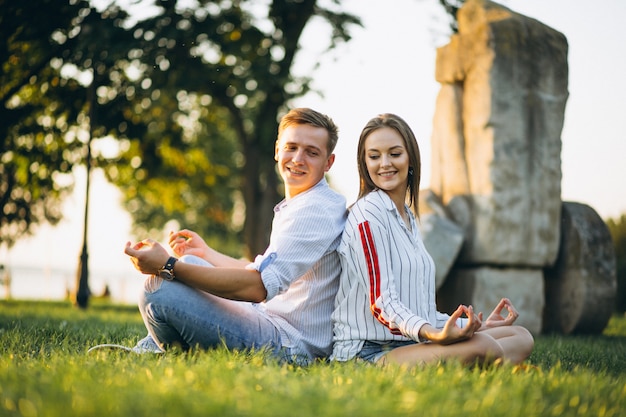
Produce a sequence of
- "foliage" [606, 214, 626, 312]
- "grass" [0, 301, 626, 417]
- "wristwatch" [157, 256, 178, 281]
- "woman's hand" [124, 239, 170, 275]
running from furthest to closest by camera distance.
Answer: "foliage" [606, 214, 626, 312] → "wristwatch" [157, 256, 178, 281] → "woman's hand" [124, 239, 170, 275] → "grass" [0, 301, 626, 417]

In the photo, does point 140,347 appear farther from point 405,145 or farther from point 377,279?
point 405,145

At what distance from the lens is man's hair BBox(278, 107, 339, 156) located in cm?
396

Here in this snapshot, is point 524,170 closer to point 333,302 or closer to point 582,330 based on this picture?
point 582,330

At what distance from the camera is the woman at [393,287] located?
3549mm

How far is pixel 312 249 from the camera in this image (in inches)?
145

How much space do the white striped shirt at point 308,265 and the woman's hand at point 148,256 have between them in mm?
503

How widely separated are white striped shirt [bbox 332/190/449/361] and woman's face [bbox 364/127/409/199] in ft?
0.35

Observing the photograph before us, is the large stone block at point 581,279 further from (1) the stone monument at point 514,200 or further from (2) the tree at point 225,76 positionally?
(2) the tree at point 225,76

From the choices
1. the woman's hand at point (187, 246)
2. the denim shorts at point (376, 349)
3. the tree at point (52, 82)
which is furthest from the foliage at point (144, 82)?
the denim shorts at point (376, 349)

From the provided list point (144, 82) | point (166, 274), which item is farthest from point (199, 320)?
point (144, 82)

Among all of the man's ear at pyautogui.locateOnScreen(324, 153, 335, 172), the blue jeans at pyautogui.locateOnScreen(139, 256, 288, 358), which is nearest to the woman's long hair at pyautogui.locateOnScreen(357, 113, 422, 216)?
the man's ear at pyautogui.locateOnScreen(324, 153, 335, 172)

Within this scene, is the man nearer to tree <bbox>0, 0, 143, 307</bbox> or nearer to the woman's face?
the woman's face

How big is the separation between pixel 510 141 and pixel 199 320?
21.1 ft

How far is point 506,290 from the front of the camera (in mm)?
8734
